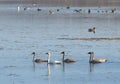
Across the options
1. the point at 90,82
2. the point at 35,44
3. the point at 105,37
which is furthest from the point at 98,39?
the point at 90,82

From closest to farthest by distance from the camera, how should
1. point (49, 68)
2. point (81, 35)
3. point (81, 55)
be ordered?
point (49, 68)
point (81, 55)
point (81, 35)

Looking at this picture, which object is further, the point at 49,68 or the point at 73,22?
the point at 73,22

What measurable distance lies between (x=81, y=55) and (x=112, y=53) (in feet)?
6.57

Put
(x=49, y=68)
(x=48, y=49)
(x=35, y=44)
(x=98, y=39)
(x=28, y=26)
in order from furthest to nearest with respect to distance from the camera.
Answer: (x=28, y=26) < (x=98, y=39) < (x=35, y=44) < (x=48, y=49) < (x=49, y=68)

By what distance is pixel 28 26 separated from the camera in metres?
58.4

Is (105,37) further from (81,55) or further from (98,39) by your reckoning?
(81,55)

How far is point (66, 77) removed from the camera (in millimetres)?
29359

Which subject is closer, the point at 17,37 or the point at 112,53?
the point at 112,53

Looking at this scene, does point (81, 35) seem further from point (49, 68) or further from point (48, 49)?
point (49, 68)

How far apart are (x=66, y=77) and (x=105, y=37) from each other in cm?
1708

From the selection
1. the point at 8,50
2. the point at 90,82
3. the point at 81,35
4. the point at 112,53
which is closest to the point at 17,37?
the point at 81,35

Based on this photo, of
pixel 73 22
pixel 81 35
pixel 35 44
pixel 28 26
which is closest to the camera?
pixel 35 44

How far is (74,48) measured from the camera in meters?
39.4

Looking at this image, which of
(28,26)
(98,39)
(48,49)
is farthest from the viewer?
(28,26)
